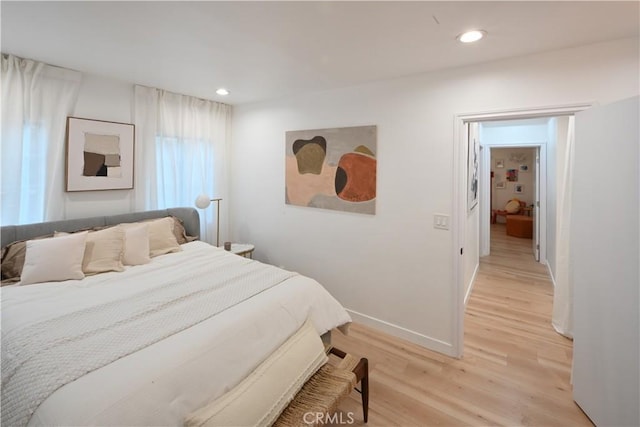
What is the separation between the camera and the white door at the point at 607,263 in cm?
157

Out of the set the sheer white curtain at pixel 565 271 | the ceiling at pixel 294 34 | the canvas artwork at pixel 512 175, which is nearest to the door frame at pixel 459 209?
the ceiling at pixel 294 34

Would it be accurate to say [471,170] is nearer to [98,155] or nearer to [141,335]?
[141,335]

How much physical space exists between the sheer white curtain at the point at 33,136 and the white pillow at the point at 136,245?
68 cm

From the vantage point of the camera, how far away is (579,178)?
194 cm

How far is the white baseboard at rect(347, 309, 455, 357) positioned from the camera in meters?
2.57

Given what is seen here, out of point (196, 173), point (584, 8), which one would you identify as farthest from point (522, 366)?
point (196, 173)

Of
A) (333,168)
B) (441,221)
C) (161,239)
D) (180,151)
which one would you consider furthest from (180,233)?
(441,221)

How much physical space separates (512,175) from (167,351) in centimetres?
949

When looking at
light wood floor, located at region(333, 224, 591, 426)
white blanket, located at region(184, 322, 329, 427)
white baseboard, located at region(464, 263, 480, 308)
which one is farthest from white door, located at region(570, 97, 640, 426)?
white blanket, located at region(184, 322, 329, 427)

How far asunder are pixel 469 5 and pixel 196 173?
3.22 metres

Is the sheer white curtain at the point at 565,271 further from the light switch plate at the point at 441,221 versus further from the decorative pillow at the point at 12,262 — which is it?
the decorative pillow at the point at 12,262

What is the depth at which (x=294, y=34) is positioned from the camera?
1890 mm

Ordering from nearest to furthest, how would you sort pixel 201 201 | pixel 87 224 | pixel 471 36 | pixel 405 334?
pixel 471 36
pixel 87 224
pixel 405 334
pixel 201 201

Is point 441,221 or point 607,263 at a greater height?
point 441,221
